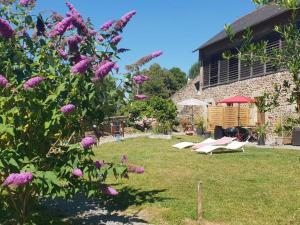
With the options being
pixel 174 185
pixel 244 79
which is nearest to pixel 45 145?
pixel 174 185

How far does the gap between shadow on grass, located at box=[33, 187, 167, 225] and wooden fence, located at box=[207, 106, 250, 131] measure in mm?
17702

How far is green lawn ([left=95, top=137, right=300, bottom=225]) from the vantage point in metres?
7.64

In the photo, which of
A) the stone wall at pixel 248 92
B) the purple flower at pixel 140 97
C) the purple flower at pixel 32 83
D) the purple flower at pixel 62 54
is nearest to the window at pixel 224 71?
the stone wall at pixel 248 92

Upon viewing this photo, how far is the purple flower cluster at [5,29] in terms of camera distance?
5.52 metres

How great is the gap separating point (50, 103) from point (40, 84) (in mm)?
331

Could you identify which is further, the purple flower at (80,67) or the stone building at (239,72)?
the stone building at (239,72)

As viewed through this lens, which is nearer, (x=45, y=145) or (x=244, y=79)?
(x=45, y=145)

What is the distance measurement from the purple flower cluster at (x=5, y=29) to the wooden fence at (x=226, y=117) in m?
22.2

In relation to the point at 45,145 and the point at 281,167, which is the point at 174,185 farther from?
the point at 45,145

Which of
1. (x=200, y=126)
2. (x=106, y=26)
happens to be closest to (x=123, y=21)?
(x=106, y=26)

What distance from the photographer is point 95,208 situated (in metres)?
8.36

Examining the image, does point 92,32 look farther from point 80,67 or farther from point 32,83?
point 32,83

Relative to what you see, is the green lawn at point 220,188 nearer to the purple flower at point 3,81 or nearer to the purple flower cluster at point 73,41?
the purple flower cluster at point 73,41

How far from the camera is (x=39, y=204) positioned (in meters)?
8.65
